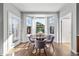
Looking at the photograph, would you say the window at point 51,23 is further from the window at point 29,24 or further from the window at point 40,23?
the window at point 29,24

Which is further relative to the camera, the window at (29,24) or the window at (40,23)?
the window at (29,24)

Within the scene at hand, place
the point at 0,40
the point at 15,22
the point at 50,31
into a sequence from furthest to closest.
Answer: the point at 50,31, the point at 15,22, the point at 0,40

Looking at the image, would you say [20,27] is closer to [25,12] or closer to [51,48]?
[25,12]

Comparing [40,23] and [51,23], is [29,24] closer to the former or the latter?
[40,23]

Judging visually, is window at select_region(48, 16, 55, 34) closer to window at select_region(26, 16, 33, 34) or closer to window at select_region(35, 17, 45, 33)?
window at select_region(35, 17, 45, 33)

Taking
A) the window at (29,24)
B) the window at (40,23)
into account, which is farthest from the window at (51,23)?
the window at (29,24)

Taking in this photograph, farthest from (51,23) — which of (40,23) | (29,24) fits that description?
(29,24)

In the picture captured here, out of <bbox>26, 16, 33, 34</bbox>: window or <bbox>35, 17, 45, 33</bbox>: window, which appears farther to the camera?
<bbox>26, 16, 33, 34</bbox>: window

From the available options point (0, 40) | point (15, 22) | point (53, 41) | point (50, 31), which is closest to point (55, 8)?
point (50, 31)

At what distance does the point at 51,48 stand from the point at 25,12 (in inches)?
90.1

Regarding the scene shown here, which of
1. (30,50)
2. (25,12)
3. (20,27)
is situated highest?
(25,12)

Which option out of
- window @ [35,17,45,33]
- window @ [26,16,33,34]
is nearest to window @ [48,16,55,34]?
window @ [35,17,45,33]

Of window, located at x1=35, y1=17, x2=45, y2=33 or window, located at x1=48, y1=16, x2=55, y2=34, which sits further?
window, located at x1=48, y1=16, x2=55, y2=34

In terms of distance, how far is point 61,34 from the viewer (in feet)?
24.5
